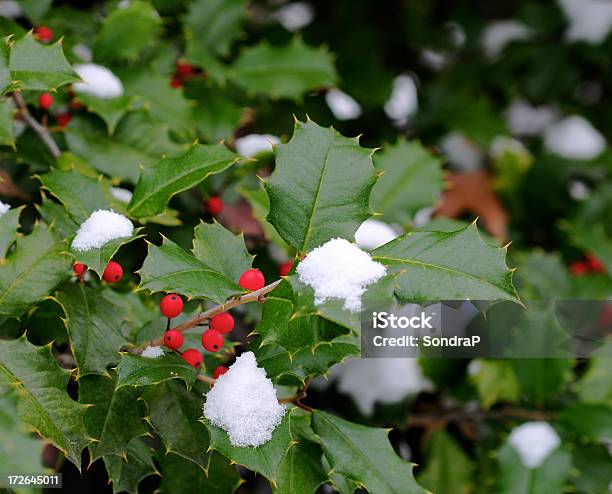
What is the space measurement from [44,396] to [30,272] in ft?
0.62

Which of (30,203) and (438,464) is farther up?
(30,203)

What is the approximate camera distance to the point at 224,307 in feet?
3.18

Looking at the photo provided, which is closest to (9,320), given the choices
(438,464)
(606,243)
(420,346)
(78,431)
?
(78,431)

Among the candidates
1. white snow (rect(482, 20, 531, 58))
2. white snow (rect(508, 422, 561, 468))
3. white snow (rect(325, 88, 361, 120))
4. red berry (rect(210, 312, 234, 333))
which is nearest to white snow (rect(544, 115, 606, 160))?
white snow (rect(482, 20, 531, 58))

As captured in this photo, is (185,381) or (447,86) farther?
(447,86)

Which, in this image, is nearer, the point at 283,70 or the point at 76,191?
the point at 76,191

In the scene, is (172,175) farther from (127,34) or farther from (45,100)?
(127,34)

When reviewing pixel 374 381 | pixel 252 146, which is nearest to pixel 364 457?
pixel 374 381

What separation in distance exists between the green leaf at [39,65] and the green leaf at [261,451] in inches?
22.3

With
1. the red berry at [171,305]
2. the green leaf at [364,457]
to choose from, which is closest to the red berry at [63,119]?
the red berry at [171,305]

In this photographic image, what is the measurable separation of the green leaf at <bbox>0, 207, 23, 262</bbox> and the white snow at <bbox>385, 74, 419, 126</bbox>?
161 centimetres

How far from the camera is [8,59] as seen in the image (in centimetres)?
101

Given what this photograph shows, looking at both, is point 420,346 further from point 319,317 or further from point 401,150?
point 319,317

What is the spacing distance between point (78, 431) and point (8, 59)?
531mm
